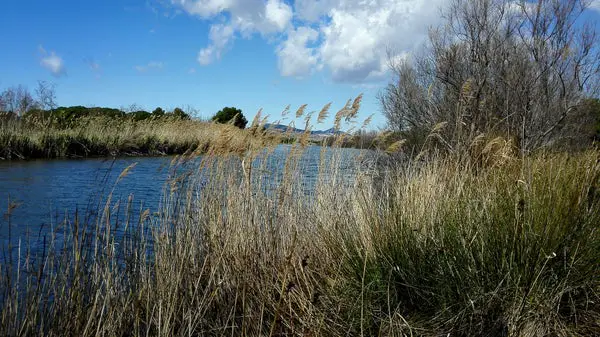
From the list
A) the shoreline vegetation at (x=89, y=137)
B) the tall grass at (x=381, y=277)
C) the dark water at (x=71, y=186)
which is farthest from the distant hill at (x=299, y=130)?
the shoreline vegetation at (x=89, y=137)

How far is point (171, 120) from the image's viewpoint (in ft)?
74.8

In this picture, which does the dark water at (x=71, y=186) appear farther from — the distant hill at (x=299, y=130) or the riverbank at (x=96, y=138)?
the riverbank at (x=96, y=138)

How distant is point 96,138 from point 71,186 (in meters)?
8.76

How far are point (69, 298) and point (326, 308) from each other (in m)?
1.45

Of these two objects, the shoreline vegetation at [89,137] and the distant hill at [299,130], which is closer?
the distant hill at [299,130]

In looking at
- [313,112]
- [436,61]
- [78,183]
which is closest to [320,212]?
[313,112]

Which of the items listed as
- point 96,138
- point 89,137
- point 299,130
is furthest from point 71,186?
point 96,138

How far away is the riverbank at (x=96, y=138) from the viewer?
15289 millimetres

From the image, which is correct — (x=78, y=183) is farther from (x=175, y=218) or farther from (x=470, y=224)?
(x=470, y=224)

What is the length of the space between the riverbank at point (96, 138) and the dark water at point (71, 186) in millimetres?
1209

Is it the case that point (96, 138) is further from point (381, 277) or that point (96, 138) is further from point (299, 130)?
point (381, 277)

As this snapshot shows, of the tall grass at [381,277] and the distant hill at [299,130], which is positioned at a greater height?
the distant hill at [299,130]

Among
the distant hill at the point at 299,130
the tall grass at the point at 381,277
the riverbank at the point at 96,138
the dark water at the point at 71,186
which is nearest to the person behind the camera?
the tall grass at the point at 381,277

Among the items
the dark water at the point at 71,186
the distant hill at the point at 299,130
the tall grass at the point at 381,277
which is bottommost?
the dark water at the point at 71,186
